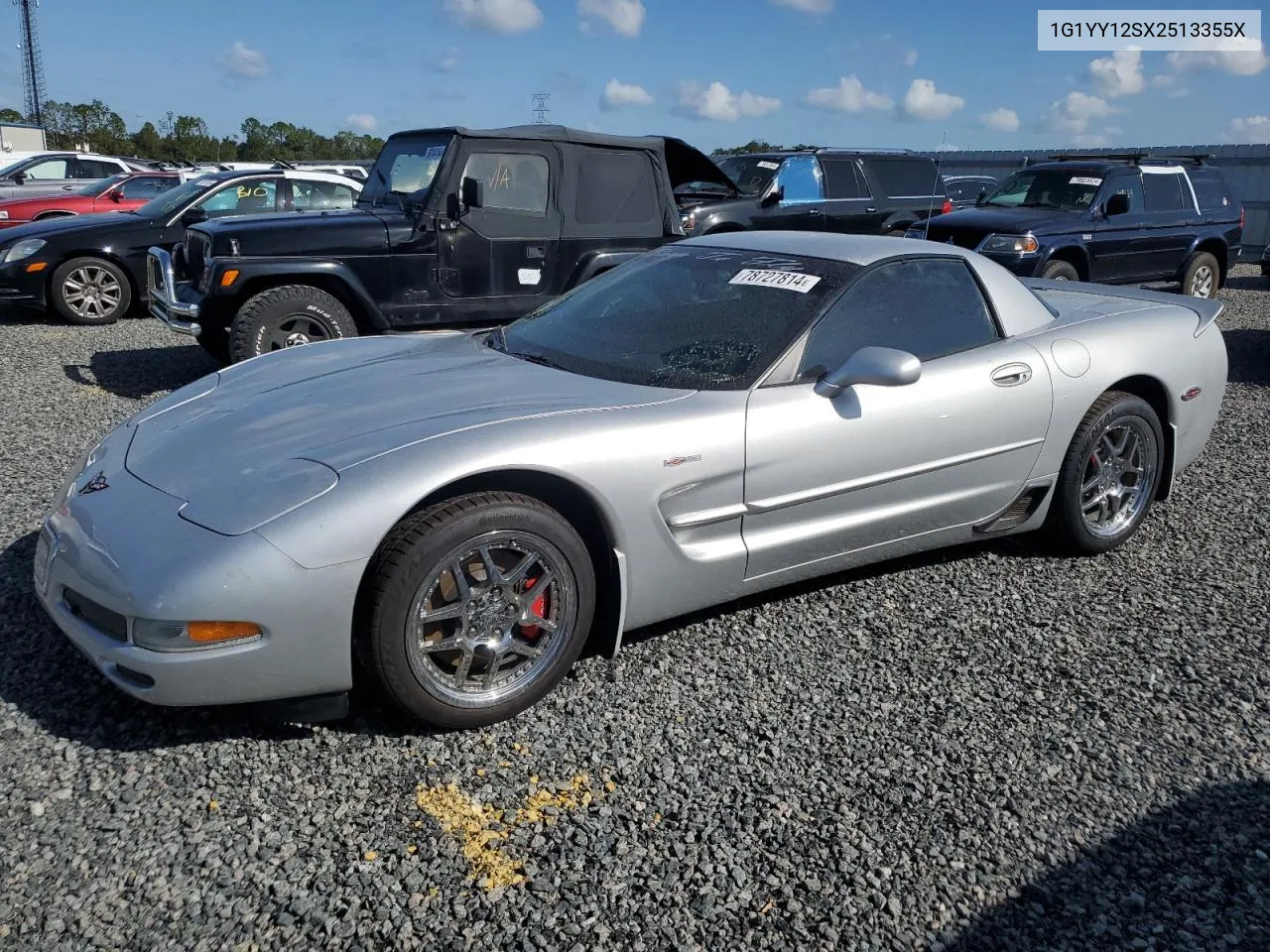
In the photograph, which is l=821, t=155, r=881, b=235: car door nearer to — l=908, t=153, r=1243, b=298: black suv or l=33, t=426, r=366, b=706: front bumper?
→ l=908, t=153, r=1243, b=298: black suv

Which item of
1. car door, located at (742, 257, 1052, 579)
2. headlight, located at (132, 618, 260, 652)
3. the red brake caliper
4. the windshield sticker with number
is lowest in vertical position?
the red brake caliper

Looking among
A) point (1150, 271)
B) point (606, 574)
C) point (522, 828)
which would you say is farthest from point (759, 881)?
point (1150, 271)

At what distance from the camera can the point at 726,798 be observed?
8.46 ft

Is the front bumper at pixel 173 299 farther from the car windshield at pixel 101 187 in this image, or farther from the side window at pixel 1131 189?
the side window at pixel 1131 189

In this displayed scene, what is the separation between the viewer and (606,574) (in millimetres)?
3020

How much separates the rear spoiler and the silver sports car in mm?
166

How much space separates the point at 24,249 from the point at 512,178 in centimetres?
509

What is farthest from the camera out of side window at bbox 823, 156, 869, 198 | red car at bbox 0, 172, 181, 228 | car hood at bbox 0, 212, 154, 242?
red car at bbox 0, 172, 181, 228

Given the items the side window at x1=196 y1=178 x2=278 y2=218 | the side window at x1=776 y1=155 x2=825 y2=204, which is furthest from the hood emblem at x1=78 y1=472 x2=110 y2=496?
the side window at x1=776 y1=155 x2=825 y2=204

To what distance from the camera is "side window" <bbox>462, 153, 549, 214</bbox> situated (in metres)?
7.16

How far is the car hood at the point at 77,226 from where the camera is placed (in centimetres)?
930

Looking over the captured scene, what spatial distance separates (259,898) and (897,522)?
2.34 metres

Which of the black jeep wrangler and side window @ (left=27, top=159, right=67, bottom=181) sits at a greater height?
side window @ (left=27, top=159, right=67, bottom=181)

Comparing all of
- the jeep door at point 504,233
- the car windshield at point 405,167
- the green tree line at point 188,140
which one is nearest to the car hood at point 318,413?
the jeep door at point 504,233
